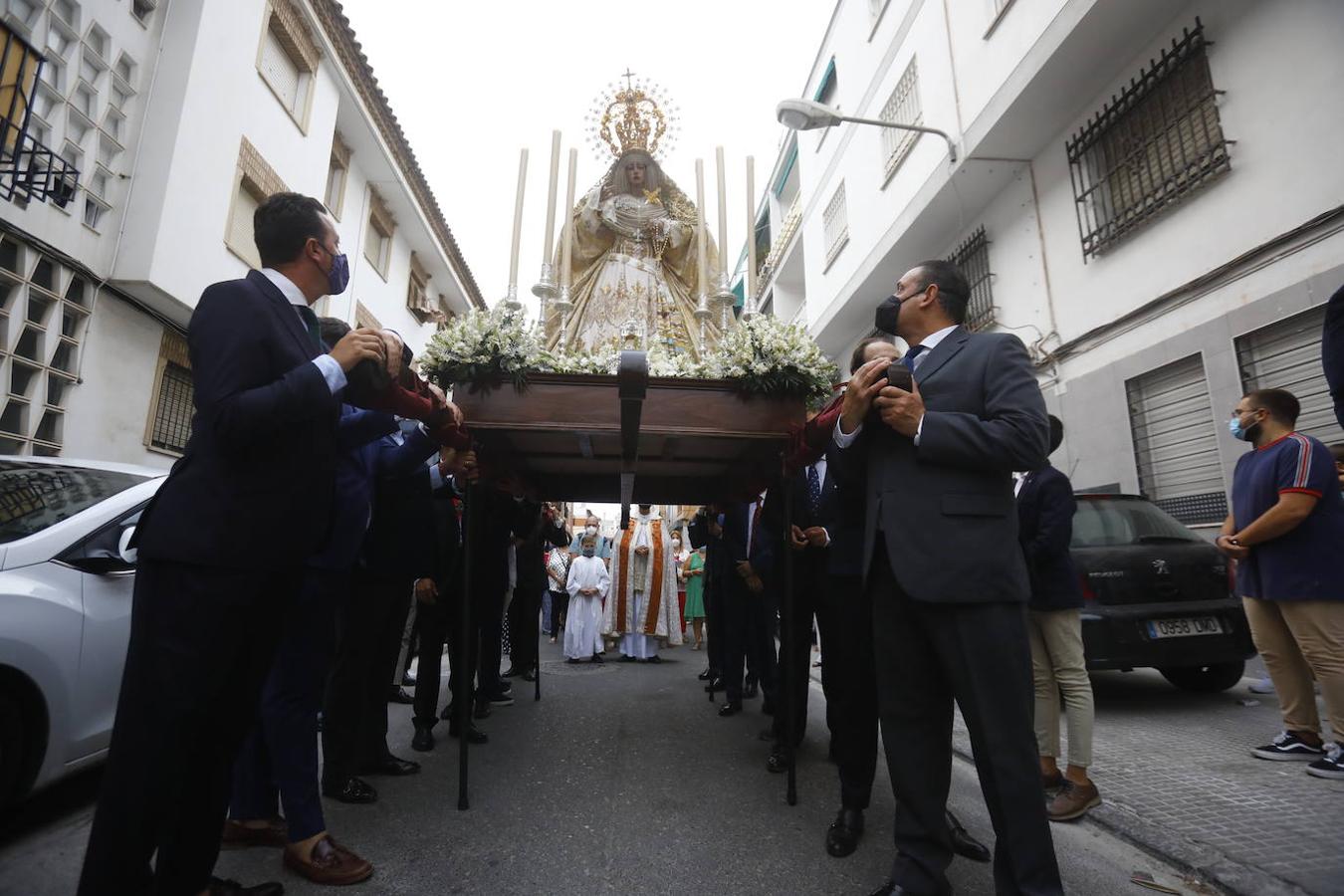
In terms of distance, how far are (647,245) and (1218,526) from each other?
540cm

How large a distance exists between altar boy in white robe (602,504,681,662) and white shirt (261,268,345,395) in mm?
7748

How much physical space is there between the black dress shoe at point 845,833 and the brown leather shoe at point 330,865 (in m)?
1.63

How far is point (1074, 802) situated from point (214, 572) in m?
3.34

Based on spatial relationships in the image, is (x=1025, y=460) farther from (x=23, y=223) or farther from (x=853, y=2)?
(x=853, y=2)

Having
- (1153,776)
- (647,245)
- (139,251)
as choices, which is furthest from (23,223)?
(1153,776)

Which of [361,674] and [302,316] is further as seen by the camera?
[361,674]

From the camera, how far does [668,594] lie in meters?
10.4

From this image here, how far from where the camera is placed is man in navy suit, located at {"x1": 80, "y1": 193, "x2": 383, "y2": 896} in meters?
1.60

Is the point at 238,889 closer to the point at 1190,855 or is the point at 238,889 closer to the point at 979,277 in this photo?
the point at 1190,855

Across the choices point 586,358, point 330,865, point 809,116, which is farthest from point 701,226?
point 809,116

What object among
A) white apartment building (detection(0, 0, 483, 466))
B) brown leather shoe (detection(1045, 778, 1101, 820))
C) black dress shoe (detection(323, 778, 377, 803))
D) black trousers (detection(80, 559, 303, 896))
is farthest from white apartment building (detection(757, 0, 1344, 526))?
white apartment building (detection(0, 0, 483, 466))

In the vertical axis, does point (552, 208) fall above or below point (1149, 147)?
below

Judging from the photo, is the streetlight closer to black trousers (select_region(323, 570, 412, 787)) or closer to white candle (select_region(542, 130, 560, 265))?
white candle (select_region(542, 130, 560, 265))

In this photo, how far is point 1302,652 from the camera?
356 cm
